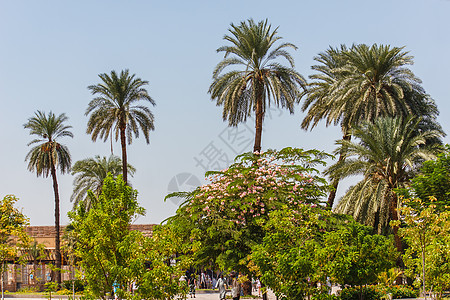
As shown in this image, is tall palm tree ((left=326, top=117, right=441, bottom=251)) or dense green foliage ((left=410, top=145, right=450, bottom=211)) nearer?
dense green foliage ((left=410, top=145, right=450, bottom=211))

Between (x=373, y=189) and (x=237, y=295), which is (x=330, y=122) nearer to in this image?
(x=373, y=189)

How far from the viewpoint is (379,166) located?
30344 mm

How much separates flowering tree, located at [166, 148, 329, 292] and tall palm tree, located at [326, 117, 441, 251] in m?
3.26

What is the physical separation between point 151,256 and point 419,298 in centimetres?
1481

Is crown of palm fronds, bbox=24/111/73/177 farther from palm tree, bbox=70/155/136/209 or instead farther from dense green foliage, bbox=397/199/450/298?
dense green foliage, bbox=397/199/450/298

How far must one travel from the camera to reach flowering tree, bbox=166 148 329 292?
25.0 m

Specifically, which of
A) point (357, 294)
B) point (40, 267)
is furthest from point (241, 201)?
point (40, 267)

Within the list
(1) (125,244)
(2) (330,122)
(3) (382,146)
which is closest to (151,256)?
(1) (125,244)

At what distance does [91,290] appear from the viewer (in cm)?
1379

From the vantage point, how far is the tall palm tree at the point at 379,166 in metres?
29.8

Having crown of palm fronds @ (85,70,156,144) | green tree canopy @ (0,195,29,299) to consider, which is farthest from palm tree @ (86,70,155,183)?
green tree canopy @ (0,195,29,299)

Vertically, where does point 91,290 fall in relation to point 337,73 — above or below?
below

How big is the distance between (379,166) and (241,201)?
8.53 metres

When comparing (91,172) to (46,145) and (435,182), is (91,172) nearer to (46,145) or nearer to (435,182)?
(46,145)
